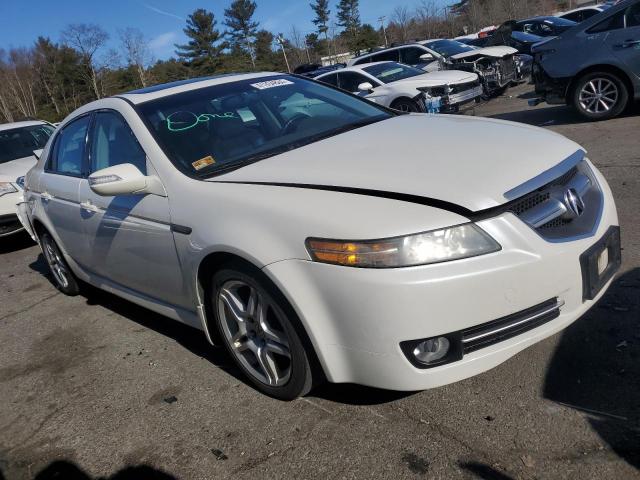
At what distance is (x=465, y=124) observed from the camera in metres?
3.19

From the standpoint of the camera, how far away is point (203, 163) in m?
3.05

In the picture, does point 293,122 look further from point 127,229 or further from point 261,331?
point 261,331

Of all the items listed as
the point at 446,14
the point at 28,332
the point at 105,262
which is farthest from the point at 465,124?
the point at 446,14

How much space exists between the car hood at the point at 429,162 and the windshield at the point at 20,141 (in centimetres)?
734

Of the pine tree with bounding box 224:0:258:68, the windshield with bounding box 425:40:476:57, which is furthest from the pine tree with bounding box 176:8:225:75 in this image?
the windshield with bounding box 425:40:476:57

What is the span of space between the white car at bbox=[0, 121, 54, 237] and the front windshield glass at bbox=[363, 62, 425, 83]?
6.33 m

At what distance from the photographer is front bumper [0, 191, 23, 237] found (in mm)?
7398

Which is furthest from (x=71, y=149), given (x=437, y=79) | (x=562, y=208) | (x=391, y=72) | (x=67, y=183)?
(x=391, y=72)

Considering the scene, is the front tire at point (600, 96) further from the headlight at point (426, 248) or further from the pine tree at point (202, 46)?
the pine tree at point (202, 46)

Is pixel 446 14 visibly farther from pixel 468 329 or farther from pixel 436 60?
pixel 468 329

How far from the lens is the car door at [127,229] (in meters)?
3.08

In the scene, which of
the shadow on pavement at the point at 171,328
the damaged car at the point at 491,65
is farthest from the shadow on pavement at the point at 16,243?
the damaged car at the point at 491,65

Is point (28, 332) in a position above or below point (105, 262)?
below

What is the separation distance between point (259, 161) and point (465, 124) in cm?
119
